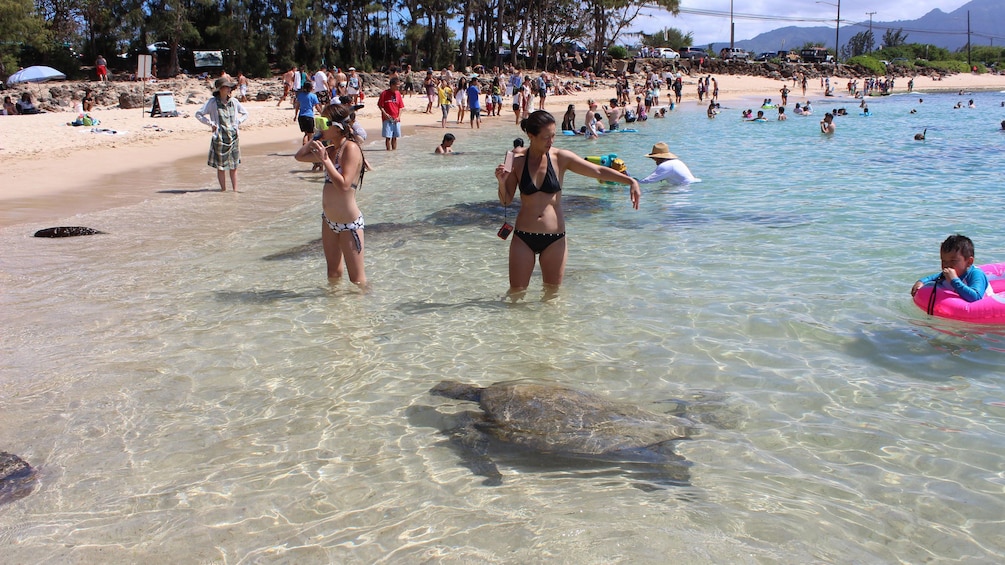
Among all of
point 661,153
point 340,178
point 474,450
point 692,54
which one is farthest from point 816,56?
point 474,450

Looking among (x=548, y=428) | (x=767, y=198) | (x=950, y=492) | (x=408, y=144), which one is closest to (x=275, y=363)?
(x=548, y=428)

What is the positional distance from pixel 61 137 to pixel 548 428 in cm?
1815

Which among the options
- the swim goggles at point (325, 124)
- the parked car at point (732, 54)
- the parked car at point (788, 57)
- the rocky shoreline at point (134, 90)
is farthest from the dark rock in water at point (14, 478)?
the parked car at point (788, 57)

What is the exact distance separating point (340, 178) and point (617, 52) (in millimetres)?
62900

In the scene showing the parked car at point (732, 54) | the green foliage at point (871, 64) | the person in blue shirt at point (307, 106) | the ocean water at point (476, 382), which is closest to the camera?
the ocean water at point (476, 382)

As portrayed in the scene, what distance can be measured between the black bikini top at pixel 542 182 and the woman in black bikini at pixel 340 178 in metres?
1.41

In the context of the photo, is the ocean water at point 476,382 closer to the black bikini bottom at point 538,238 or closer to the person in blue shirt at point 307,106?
the black bikini bottom at point 538,238

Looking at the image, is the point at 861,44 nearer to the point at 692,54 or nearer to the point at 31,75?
the point at 692,54

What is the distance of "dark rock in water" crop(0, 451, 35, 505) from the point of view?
130 inches

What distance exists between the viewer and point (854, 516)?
10.5 ft

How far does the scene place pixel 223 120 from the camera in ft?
33.6

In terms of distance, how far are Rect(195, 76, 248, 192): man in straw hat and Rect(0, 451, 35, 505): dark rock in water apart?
7142 millimetres

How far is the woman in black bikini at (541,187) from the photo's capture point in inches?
192

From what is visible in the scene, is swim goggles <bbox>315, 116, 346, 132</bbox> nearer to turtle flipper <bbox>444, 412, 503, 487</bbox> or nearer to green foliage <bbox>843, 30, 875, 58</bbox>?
turtle flipper <bbox>444, 412, 503, 487</bbox>
